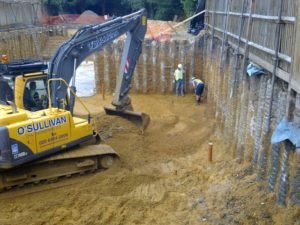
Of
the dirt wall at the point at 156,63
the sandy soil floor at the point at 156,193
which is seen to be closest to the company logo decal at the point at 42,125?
the sandy soil floor at the point at 156,193

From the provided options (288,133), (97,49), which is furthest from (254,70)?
(97,49)

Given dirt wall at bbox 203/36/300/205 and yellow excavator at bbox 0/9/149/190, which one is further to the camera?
yellow excavator at bbox 0/9/149/190

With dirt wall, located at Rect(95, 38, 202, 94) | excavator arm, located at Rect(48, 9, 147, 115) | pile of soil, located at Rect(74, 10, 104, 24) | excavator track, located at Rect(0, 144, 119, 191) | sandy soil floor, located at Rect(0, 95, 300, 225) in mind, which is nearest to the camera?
sandy soil floor, located at Rect(0, 95, 300, 225)

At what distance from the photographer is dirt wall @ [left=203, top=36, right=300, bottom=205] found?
20.7 ft

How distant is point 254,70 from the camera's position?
27.1 feet

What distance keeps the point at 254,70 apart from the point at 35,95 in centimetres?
490

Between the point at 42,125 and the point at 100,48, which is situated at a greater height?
the point at 100,48

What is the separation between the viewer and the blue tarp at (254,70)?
8023mm

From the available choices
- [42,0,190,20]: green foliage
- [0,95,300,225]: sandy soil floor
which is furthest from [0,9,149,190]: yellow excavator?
[42,0,190,20]: green foliage

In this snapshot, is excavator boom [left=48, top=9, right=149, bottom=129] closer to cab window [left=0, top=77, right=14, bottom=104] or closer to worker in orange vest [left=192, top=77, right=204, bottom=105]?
cab window [left=0, top=77, right=14, bottom=104]

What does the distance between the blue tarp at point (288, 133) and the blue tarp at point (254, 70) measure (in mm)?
1924

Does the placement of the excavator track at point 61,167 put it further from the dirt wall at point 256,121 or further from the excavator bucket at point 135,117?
the dirt wall at point 256,121

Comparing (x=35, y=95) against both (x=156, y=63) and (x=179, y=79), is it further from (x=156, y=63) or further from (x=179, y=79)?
(x=156, y=63)

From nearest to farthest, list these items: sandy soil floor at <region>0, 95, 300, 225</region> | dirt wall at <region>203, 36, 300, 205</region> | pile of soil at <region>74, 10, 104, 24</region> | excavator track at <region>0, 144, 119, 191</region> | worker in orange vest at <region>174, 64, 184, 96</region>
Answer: dirt wall at <region>203, 36, 300, 205</region>
sandy soil floor at <region>0, 95, 300, 225</region>
excavator track at <region>0, 144, 119, 191</region>
worker in orange vest at <region>174, 64, 184, 96</region>
pile of soil at <region>74, 10, 104, 24</region>
